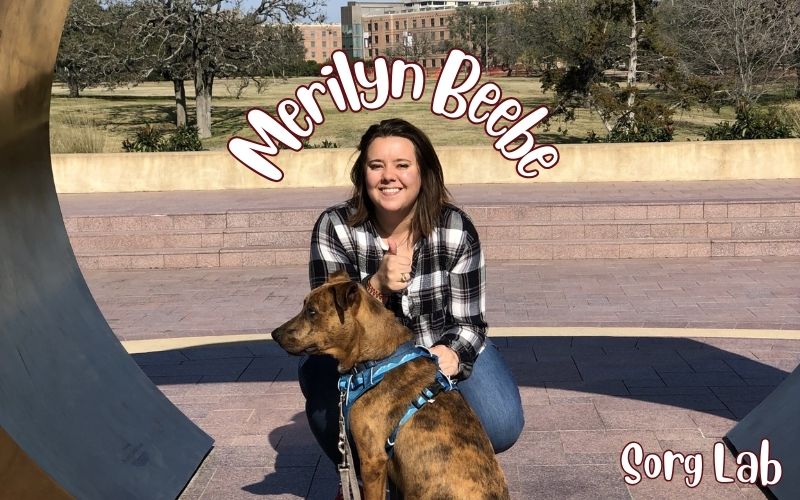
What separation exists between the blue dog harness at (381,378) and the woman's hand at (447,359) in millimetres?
190

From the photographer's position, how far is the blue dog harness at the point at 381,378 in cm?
380

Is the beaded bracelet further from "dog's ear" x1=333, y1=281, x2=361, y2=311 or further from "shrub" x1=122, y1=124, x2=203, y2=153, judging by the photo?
"shrub" x1=122, y1=124, x2=203, y2=153

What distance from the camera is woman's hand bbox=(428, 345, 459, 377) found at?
163 inches

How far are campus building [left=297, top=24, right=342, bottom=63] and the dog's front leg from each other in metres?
190

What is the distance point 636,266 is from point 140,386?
8.21 m

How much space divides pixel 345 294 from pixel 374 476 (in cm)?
71

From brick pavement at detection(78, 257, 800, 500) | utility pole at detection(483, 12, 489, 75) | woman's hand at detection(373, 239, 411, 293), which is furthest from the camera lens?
utility pole at detection(483, 12, 489, 75)

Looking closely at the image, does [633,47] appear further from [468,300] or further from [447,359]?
[447,359]

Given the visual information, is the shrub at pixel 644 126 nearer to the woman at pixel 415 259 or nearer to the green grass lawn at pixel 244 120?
the green grass lawn at pixel 244 120

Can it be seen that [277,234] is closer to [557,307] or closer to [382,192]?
[557,307]

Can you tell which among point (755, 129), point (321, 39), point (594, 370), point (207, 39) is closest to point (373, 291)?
point (594, 370)

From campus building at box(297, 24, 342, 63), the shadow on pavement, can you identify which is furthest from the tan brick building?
the shadow on pavement

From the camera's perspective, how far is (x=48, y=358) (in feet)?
14.1

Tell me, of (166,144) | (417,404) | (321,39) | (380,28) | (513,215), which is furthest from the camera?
(321,39)
